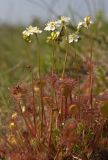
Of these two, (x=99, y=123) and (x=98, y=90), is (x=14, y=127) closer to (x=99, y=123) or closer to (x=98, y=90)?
(x=99, y=123)

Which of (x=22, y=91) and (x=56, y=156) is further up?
(x=22, y=91)

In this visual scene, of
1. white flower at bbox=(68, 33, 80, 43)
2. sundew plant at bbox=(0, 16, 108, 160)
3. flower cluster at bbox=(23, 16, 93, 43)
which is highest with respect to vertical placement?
flower cluster at bbox=(23, 16, 93, 43)

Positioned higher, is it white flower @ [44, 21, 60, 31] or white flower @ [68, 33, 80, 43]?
white flower @ [44, 21, 60, 31]

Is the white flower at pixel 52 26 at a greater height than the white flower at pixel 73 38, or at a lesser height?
greater

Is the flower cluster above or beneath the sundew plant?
above

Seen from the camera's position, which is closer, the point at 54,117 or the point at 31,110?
the point at 54,117

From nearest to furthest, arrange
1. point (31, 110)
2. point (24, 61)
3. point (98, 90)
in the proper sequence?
point (31, 110) → point (98, 90) → point (24, 61)

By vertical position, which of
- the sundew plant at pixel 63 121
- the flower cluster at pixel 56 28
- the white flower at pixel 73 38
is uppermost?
the flower cluster at pixel 56 28

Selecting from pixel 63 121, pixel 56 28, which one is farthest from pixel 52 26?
pixel 63 121

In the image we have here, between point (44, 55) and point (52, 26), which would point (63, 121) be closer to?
point (52, 26)

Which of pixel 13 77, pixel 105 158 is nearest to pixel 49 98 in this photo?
pixel 105 158

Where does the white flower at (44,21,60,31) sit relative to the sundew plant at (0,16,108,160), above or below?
above
